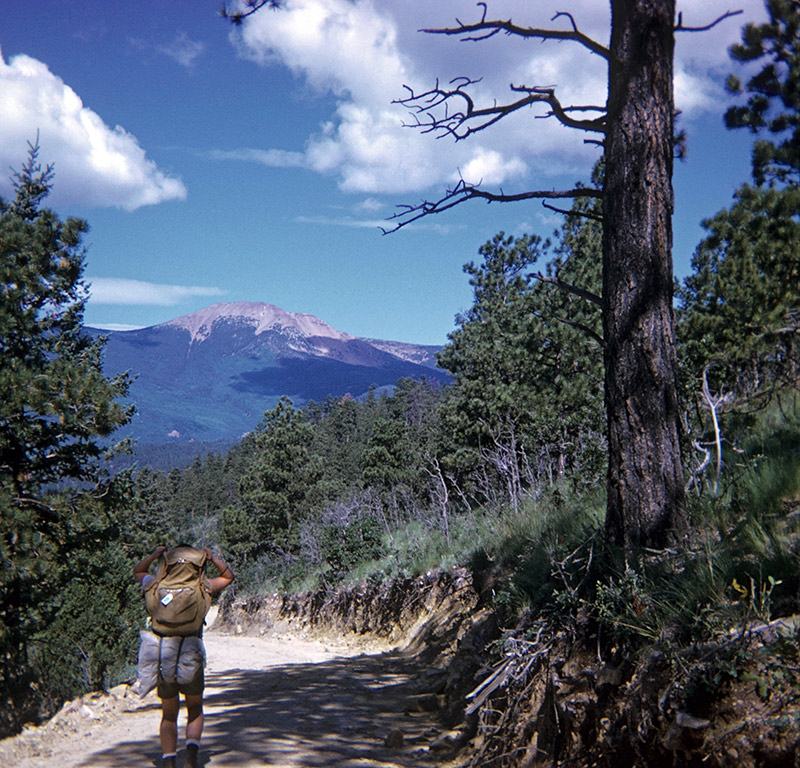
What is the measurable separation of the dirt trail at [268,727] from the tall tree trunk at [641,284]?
2.46m

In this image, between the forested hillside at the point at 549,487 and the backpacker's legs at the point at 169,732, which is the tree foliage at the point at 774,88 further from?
the backpacker's legs at the point at 169,732

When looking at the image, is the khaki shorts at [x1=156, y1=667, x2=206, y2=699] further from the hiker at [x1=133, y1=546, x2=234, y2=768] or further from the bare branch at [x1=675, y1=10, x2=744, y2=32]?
the bare branch at [x1=675, y1=10, x2=744, y2=32]

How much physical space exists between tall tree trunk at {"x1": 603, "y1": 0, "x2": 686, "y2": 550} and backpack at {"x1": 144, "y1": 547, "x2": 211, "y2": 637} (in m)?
2.80

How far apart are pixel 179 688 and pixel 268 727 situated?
135 centimetres

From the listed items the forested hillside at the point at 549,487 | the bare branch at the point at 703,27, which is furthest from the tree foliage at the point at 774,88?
the bare branch at the point at 703,27

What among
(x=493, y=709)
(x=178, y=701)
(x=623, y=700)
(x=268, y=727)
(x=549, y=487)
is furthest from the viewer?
(x=549, y=487)

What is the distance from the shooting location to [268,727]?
5.43 metres

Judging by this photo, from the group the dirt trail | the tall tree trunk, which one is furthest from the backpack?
the tall tree trunk

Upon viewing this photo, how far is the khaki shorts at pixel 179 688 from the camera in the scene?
4.34 metres

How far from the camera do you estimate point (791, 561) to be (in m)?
3.12

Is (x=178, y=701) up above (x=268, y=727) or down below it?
above

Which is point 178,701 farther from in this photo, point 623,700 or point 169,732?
point 623,700

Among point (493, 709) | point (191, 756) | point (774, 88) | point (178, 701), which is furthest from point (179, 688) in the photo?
point (774, 88)

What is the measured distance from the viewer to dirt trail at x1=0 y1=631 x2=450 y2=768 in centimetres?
473
